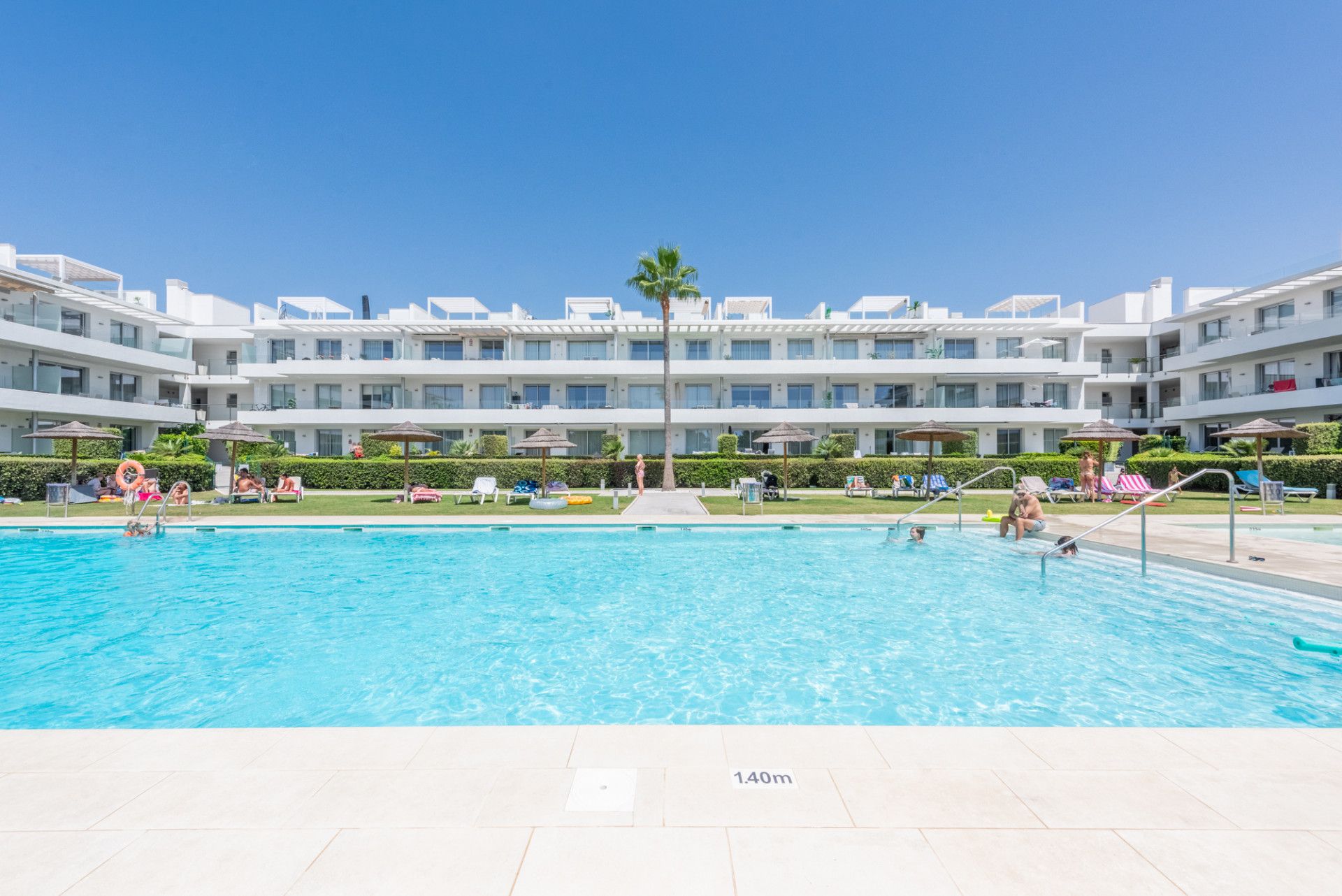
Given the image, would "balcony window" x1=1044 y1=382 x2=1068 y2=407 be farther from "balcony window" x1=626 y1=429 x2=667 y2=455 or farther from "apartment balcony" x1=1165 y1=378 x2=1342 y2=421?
"balcony window" x1=626 y1=429 x2=667 y2=455

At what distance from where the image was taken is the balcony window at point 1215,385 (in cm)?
3397

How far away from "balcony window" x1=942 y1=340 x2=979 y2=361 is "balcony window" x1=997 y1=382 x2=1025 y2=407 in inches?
106

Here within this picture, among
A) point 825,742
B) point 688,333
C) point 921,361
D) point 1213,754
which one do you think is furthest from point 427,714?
point 921,361

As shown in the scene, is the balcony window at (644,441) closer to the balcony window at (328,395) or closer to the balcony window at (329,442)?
the balcony window at (329,442)

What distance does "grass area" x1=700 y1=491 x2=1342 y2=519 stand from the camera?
18.3 metres

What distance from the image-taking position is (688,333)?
1384 inches

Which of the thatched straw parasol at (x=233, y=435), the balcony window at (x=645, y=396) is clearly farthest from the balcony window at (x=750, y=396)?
the thatched straw parasol at (x=233, y=435)

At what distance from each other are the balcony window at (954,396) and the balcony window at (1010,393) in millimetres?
2667

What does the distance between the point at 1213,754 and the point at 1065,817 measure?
5.45 feet

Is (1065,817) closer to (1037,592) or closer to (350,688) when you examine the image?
(350,688)

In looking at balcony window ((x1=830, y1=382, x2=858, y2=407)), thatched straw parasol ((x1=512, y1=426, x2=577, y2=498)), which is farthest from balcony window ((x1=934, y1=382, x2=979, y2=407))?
thatched straw parasol ((x1=512, y1=426, x2=577, y2=498))

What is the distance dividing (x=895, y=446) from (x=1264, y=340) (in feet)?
63.4

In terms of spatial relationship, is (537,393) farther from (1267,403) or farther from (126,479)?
(1267,403)

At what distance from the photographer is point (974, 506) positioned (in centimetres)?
2031
